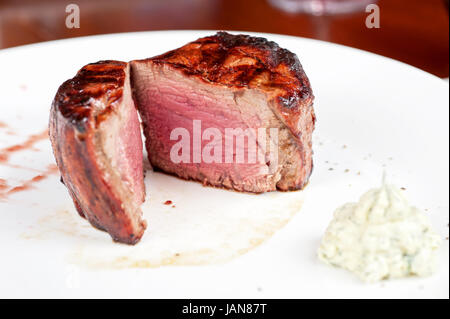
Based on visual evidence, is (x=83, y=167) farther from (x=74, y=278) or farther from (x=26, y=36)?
(x=26, y=36)

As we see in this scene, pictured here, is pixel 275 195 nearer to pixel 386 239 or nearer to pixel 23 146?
pixel 386 239

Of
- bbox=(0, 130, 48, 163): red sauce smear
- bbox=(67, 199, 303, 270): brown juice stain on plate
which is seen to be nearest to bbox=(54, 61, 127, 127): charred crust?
bbox=(67, 199, 303, 270): brown juice stain on plate

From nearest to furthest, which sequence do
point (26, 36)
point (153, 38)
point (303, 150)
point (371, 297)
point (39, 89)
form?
point (371, 297)
point (303, 150)
point (39, 89)
point (153, 38)
point (26, 36)

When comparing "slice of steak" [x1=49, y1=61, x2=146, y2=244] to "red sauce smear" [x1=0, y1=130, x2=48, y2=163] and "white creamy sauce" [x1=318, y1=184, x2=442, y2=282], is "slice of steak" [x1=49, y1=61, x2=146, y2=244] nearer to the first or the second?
"red sauce smear" [x1=0, y1=130, x2=48, y2=163]

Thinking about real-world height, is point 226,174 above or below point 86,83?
below

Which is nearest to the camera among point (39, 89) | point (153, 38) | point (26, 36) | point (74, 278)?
point (74, 278)

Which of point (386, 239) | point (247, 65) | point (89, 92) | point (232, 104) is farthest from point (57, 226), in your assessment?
point (386, 239)
